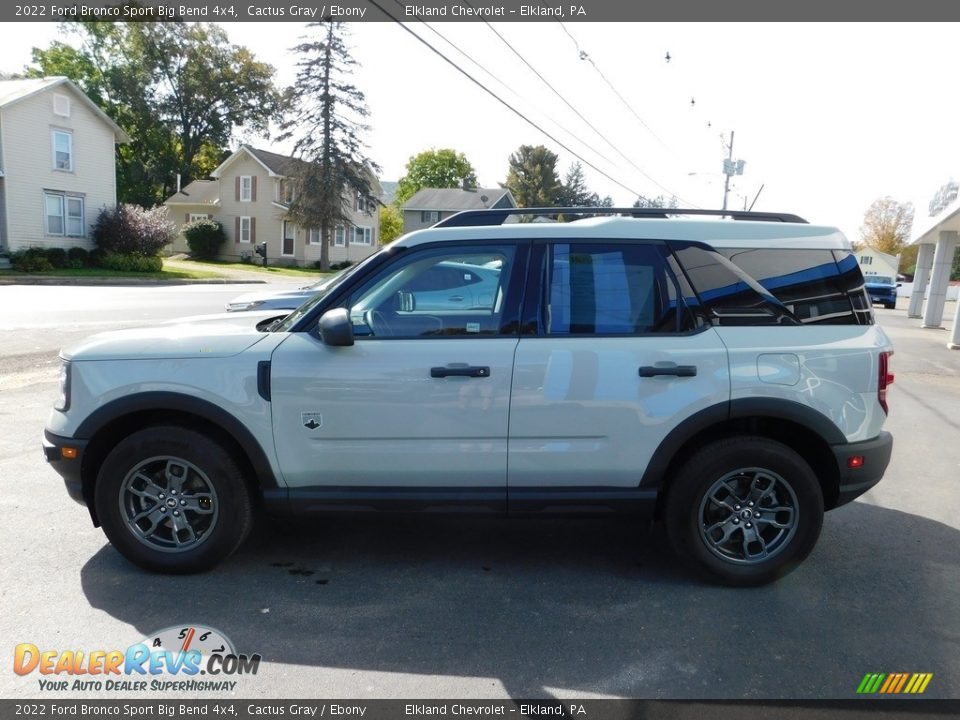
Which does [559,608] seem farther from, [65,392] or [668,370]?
[65,392]

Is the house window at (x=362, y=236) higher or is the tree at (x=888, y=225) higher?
the tree at (x=888, y=225)

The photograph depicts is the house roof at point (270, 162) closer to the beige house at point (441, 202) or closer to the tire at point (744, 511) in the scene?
the beige house at point (441, 202)

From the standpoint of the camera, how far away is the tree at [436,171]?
301 feet

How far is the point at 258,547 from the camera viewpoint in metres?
4.36

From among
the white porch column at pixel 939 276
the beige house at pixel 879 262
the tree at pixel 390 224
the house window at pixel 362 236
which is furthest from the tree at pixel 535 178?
the white porch column at pixel 939 276

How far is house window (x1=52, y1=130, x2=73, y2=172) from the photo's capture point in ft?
106

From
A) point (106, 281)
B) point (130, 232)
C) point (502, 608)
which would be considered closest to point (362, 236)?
point (130, 232)

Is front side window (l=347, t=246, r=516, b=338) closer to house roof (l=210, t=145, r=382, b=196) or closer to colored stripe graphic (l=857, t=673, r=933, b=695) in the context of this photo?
colored stripe graphic (l=857, t=673, r=933, b=695)

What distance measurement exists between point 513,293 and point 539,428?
0.75 metres

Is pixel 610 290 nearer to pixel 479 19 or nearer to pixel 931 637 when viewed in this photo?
pixel 931 637

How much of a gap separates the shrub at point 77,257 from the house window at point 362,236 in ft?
74.4

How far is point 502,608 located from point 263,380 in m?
1.72

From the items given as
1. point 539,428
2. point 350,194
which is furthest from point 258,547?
point 350,194

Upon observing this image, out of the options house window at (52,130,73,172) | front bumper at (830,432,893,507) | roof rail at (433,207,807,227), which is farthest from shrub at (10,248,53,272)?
front bumper at (830,432,893,507)
